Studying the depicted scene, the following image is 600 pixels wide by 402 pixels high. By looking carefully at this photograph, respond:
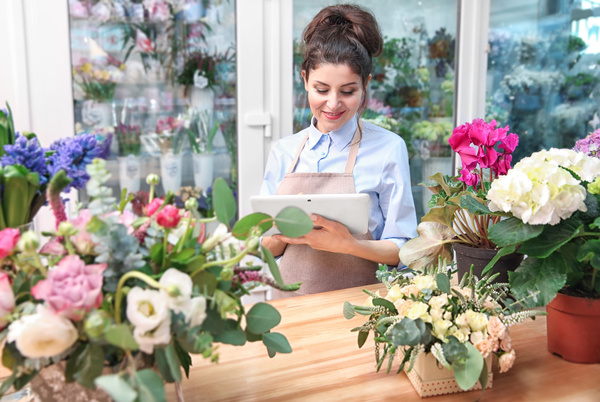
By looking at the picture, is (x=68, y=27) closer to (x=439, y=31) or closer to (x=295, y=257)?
(x=295, y=257)

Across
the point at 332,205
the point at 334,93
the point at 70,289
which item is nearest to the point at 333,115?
the point at 334,93

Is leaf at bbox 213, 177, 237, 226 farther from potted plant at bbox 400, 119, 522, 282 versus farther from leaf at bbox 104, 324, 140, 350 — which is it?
potted plant at bbox 400, 119, 522, 282

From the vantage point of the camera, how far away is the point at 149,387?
55cm

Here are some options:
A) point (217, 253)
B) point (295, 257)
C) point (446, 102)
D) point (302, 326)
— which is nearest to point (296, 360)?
point (302, 326)

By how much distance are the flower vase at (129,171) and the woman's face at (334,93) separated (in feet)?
3.54

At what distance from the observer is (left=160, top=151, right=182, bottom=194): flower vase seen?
260cm

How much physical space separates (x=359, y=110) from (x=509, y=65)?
1690mm

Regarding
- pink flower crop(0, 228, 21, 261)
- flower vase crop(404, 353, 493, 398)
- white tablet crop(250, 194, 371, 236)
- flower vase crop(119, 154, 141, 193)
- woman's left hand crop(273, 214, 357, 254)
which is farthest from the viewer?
flower vase crop(119, 154, 141, 193)

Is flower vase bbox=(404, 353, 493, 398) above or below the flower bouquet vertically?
below

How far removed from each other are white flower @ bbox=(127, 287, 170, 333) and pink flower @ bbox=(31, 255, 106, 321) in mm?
38

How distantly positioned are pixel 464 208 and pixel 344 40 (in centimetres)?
84

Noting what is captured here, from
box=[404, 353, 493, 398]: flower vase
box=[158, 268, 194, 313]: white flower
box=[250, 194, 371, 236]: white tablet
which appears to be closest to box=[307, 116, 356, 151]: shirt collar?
box=[250, 194, 371, 236]: white tablet

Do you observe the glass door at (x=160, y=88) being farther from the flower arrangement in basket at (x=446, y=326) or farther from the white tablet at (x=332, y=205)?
the flower arrangement in basket at (x=446, y=326)

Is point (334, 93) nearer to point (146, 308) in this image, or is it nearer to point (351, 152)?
point (351, 152)
